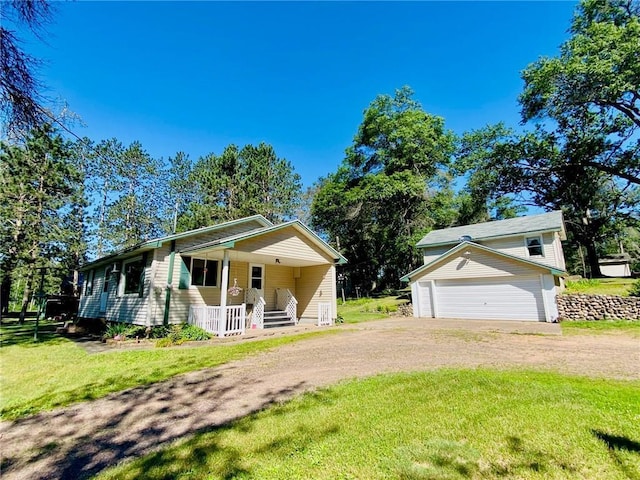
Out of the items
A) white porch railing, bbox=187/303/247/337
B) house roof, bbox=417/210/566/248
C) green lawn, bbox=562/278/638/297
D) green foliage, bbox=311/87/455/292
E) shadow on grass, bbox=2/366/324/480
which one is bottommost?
shadow on grass, bbox=2/366/324/480

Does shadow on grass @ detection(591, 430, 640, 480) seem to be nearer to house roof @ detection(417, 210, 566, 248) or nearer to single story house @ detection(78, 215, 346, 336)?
single story house @ detection(78, 215, 346, 336)

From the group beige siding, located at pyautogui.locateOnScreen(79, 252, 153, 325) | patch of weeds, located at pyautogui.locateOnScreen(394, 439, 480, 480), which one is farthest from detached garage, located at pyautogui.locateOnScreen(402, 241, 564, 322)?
patch of weeds, located at pyautogui.locateOnScreen(394, 439, 480, 480)

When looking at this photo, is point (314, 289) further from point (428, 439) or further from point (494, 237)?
point (494, 237)

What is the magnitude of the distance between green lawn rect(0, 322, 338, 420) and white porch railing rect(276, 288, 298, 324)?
3686 mm

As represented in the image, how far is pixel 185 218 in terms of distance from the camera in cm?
2867

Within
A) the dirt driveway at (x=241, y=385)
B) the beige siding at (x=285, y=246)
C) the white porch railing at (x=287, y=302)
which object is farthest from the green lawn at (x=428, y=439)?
the white porch railing at (x=287, y=302)

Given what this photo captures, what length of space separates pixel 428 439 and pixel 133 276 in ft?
40.9

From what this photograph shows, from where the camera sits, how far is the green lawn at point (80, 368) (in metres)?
4.75

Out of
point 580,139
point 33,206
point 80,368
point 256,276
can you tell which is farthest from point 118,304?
point 580,139

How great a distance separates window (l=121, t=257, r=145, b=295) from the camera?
37.4 feet

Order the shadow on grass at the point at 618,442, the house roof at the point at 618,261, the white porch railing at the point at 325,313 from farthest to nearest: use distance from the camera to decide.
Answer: the house roof at the point at 618,261
the white porch railing at the point at 325,313
the shadow on grass at the point at 618,442

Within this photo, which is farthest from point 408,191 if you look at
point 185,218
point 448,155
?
point 185,218

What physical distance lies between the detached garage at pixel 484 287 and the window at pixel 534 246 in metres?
3.29

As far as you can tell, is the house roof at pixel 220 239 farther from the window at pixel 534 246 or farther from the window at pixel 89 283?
the window at pixel 534 246
